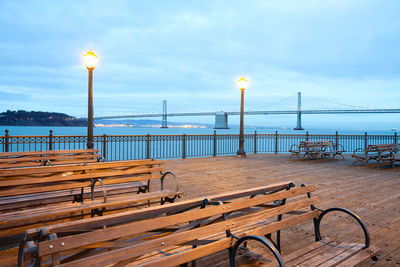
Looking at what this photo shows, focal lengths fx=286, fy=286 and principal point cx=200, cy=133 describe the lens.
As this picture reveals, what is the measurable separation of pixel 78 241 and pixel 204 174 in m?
6.34

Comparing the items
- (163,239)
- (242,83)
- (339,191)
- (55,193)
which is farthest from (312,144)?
(163,239)

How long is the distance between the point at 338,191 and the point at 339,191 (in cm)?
2

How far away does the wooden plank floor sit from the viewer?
3.34 metres

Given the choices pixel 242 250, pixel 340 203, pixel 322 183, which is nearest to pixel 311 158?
pixel 322 183

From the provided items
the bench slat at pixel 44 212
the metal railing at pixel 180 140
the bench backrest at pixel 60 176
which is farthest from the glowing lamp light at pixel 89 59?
the bench slat at pixel 44 212

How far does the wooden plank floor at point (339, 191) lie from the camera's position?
334 cm

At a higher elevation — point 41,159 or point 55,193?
point 41,159

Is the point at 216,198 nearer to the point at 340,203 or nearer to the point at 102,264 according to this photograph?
the point at 102,264

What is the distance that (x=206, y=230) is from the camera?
1.99 meters

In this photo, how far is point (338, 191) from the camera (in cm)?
579

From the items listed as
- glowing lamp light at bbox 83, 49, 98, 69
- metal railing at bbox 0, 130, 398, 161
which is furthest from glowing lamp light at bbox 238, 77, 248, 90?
glowing lamp light at bbox 83, 49, 98, 69

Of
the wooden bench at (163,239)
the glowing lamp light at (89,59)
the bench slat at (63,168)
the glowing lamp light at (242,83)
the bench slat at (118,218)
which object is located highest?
the glowing lamp light at (242,83)

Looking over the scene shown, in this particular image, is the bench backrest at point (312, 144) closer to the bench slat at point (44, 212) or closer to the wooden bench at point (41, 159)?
the wooden bench at point (41, 159)

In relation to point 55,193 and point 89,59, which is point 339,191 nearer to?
point 55,193
